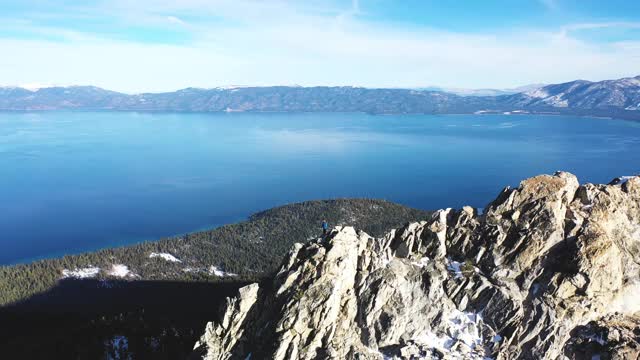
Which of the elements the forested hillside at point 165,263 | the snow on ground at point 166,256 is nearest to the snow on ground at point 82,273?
the forested hillside at point 165,263

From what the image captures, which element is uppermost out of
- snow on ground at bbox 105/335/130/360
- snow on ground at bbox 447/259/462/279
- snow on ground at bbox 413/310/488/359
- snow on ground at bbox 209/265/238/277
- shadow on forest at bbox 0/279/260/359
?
snow on ground at bbox 447/259/462/279

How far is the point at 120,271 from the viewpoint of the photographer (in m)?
166

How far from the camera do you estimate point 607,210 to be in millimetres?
58656

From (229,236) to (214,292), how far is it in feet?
167

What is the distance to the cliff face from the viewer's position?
169 ft

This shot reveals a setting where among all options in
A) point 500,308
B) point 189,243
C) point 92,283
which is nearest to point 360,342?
point 500,308

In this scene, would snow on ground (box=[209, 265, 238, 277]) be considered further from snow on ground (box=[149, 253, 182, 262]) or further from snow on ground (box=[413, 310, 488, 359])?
snow on ground (box=[413, 310, 488, 359])

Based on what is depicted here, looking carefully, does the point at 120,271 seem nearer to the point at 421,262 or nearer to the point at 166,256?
the point at 166,256

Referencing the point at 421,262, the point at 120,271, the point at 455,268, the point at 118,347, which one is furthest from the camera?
the point at 120,271

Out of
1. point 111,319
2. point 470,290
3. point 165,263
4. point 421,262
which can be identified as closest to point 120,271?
point 165,263

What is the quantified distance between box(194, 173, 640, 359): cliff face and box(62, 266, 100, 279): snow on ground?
12107 centimetres

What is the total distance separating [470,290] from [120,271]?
138549 mm

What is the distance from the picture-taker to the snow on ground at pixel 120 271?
164288 mm

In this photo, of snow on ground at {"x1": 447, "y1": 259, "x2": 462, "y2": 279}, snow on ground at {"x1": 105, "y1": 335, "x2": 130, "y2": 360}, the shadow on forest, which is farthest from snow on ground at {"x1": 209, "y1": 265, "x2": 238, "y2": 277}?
snow on ground at {"x1": 447, "y1": 259, "x2": 462, "y2": 279}
